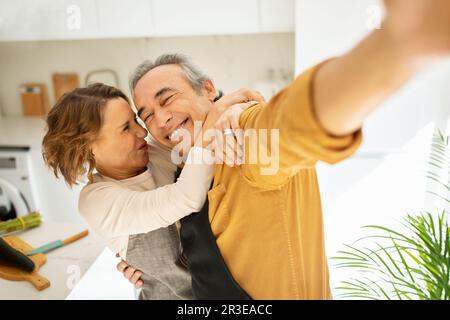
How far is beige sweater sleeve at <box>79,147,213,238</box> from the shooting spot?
0.54m

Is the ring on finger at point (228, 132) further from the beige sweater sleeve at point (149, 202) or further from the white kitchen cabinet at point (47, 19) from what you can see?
the white kitchen cabinet at point (47, 19)

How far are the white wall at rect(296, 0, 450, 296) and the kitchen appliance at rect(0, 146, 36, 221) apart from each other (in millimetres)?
1274

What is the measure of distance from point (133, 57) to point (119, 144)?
1.44 meters

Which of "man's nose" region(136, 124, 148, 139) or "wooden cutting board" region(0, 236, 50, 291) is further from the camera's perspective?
"wooden cutting board" region(0, 236, 50, 291)

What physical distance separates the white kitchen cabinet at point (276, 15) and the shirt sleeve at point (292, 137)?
3.85 ft

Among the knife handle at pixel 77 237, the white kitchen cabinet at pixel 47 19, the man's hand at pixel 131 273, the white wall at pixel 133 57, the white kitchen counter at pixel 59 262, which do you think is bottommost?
the white kitchen counter at pixel 59 262

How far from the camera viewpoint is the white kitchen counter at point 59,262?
0.89 metres

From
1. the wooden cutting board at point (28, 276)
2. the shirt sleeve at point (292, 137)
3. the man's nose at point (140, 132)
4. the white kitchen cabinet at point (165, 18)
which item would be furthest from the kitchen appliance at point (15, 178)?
the shirt sleeve at point (292, 137)

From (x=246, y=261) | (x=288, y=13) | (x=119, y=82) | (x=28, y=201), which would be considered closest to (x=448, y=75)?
(x=288, y=13)

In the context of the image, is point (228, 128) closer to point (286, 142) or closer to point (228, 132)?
point (228, 132)

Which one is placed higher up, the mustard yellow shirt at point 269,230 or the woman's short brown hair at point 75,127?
the woman's short brown hair at point 75,127

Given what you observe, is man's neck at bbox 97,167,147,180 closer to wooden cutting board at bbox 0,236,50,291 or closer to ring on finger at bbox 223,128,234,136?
ring on finger at bbox 223,128,234,136

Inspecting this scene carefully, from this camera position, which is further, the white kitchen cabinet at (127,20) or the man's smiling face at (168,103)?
the white kitchen cabinet at (127,20)

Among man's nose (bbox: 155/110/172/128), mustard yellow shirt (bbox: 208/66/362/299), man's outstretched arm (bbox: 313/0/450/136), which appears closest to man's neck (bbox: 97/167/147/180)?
man's nose (bbox: 155/110/172/128)
